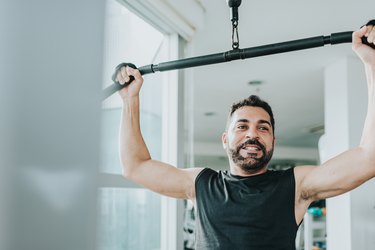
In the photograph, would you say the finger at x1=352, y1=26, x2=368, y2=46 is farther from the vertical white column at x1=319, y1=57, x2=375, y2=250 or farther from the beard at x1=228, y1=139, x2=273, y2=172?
the vertical white column at x1=319, y1=57, x2=375, y2=250

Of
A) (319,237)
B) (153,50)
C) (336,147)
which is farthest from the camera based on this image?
(319,237)

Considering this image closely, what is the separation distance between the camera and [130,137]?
4.73ft

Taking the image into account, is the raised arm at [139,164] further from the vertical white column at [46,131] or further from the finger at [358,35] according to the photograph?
the vertical white column at [46,131]

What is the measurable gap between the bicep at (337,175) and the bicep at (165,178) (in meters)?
0.44

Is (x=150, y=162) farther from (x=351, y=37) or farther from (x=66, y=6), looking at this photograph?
(x=66, y=6)

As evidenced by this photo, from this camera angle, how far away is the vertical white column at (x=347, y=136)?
9.95 ft

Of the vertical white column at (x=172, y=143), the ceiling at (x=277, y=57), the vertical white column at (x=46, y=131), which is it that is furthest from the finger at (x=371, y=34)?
the vertical white column at (x=172, y=143)

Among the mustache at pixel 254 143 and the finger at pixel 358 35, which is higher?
the finger at pixel 358 35

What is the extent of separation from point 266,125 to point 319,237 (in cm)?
453

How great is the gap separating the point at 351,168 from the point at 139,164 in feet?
2.50

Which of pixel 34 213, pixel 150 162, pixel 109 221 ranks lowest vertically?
pixel 109 221

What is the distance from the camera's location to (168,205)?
2266mm

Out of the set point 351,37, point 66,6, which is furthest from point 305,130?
point 66,6

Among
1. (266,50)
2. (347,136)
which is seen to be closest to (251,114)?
(266,50)
